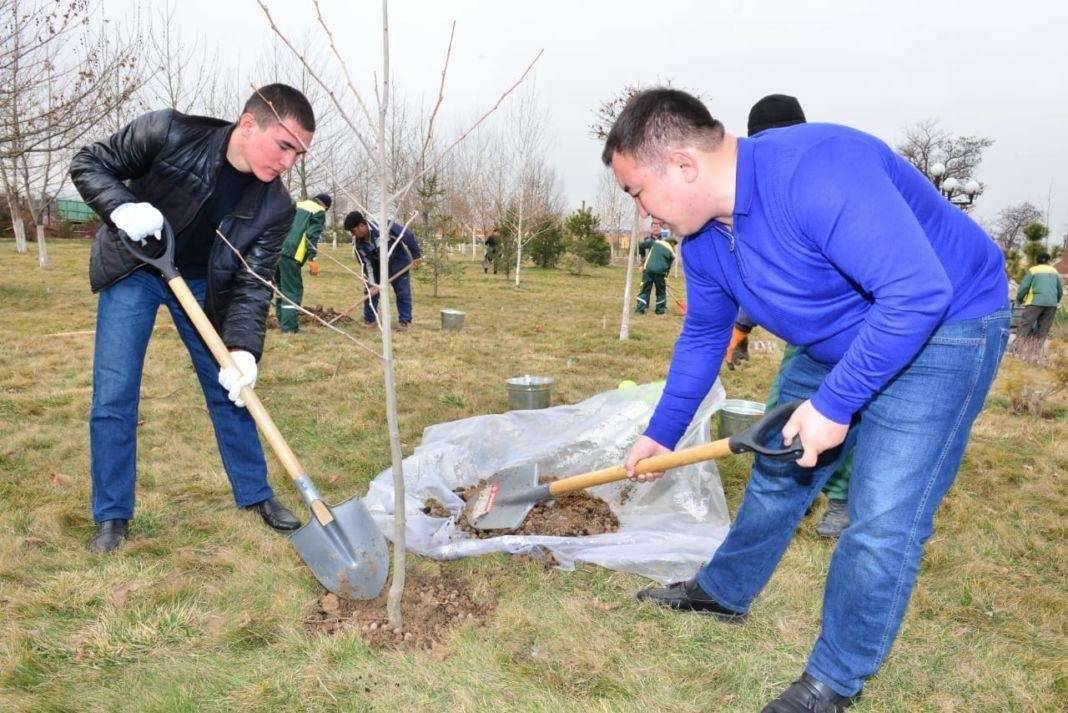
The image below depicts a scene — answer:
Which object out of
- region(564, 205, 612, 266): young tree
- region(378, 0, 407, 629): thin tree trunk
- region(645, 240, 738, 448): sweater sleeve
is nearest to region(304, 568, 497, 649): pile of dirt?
region(378, 0, 407, 629): thin tree trunk

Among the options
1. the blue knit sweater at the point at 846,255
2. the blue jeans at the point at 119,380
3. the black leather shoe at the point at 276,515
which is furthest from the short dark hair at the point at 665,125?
the black leather shoe at the point at 276,515

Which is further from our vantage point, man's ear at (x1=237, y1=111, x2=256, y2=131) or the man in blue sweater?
man's ear at (x1=237, y1=111, x2=256, y2=131)

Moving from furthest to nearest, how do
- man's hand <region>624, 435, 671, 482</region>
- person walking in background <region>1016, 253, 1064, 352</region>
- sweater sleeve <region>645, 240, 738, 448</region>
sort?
person walking in background <region>1016, 253, 1064, 352</region>, man's hand <region>624, 435, 671, 482</region>, sweater sleeve <region>645, 240, 738, 448</region>

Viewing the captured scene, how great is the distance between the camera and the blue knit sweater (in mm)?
1412

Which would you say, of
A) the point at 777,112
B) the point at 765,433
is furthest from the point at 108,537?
the point at 777,112

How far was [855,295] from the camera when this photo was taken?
5.39 ft

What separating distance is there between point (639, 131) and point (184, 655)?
6.27ft

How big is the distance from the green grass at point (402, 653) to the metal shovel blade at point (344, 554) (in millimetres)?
130

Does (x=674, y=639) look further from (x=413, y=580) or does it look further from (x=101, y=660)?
(x=101, y=660)

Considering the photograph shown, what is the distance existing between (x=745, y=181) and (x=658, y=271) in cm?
1008

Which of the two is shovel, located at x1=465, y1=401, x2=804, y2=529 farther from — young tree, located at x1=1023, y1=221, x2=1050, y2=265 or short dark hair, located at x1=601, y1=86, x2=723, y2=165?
young tree, located at x1=1023, y1=221, x2=1050, y2=265

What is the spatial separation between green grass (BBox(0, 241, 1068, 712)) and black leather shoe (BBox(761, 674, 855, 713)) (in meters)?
0.13

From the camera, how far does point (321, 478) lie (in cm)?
353

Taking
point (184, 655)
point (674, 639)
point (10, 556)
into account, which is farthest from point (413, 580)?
point (10, 556)
